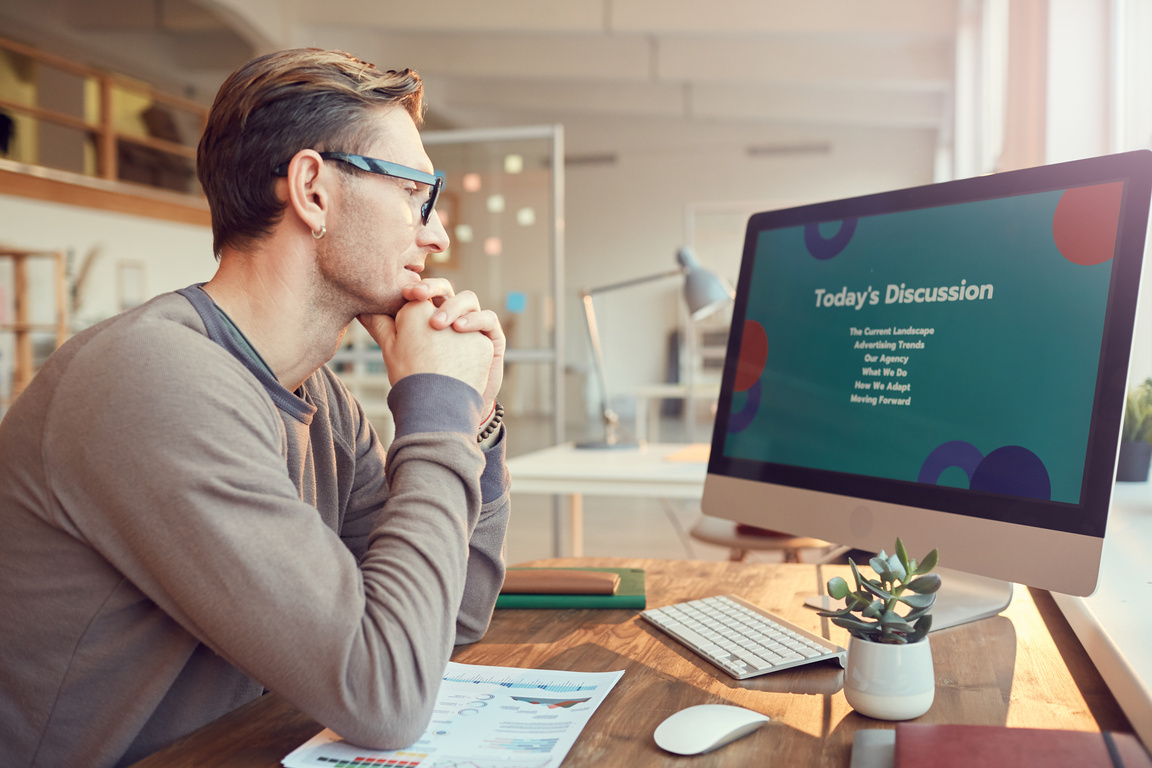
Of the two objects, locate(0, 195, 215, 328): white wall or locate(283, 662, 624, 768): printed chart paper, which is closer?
locate(283, 662, 624, 768): printed chart paper

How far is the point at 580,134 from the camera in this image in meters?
10.4

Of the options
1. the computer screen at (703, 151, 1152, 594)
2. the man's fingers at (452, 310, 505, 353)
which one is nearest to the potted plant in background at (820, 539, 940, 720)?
the computer screen at (703, 151, 1152, 594)

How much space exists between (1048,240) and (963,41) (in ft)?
16.1

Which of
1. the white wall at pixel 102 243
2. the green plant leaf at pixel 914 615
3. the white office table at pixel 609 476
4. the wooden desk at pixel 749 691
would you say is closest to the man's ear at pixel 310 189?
the wooden desk at pixel 749 691

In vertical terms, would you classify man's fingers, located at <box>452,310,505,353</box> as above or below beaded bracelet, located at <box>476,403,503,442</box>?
above

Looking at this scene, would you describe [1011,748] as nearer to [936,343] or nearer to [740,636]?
[740,636]

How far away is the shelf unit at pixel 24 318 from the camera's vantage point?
21.6 feet

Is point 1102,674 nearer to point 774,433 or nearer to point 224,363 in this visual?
point 774,433

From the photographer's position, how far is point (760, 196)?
32.7ft

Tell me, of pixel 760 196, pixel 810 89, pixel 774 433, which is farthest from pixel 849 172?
pixel 774 433

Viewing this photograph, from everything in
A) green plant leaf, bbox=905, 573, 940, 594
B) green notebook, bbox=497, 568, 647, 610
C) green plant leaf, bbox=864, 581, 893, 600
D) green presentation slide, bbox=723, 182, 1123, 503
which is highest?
green presentation slide, bbox=723, 182, 1123, 503

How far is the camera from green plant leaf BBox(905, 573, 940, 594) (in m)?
0.74

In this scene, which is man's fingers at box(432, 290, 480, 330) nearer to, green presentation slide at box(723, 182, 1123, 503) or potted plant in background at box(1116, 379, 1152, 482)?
green presentation slide at box(723, 182, 1123, 503)

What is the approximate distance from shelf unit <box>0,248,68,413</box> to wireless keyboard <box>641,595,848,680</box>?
266 inches
